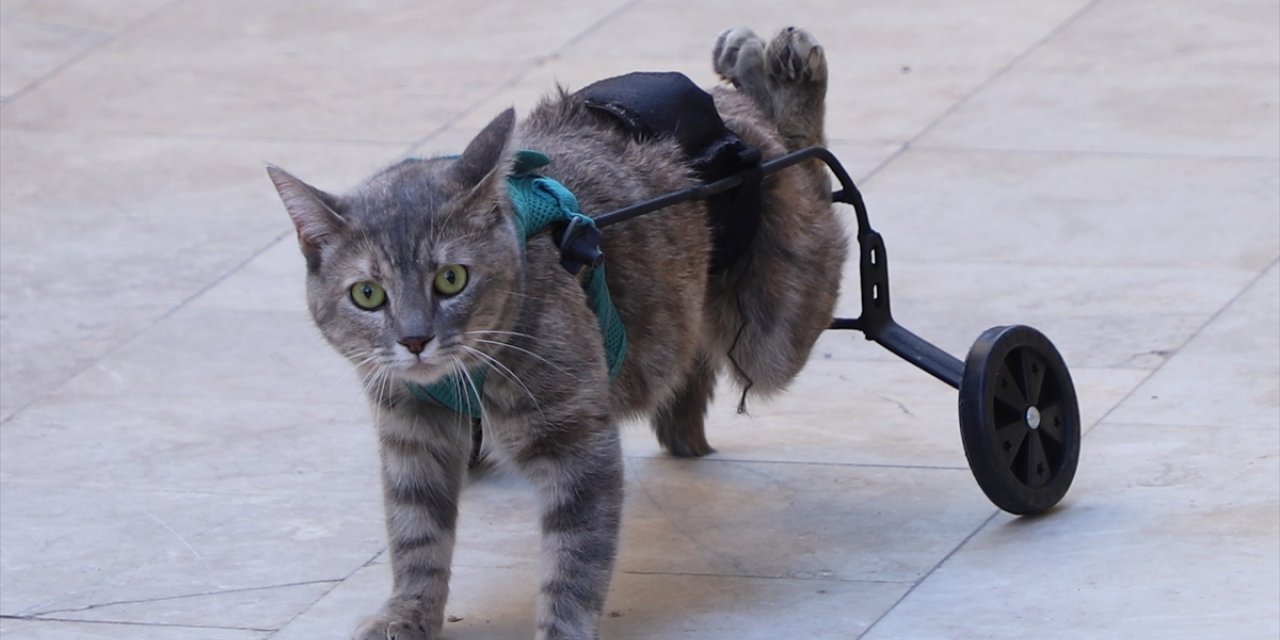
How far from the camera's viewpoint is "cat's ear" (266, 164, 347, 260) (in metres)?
4.09

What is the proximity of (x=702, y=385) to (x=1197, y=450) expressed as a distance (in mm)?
1328

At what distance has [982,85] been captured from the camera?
862 cm

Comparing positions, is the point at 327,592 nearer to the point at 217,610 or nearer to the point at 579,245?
the point at 217,610

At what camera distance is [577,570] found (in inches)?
171

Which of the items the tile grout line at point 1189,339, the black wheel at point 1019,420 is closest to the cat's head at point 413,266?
the black wheel at point 1019,420

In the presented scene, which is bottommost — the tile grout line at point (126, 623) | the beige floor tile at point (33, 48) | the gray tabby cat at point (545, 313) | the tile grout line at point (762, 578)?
the tile grout line at point (762, 578)

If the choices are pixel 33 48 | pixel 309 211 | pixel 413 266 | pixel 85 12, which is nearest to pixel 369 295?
pixel 413 266

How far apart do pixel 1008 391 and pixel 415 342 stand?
1694mm

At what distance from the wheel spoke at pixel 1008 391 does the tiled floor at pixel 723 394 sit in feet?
0.98

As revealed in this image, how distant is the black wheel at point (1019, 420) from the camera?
4820mm

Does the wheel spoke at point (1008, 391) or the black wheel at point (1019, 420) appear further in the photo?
the wheel spoke at point (1008, 391)

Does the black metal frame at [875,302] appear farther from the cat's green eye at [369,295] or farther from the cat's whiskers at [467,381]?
the cat's green eye at [369,295]

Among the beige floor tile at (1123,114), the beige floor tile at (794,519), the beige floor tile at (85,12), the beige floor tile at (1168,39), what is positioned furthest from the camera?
the beige floor tile at (85,12)

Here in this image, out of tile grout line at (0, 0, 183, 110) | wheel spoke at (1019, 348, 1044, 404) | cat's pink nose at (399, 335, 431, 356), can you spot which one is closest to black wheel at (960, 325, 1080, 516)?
wheel spoke at (1019, 348, 1044, 404)
